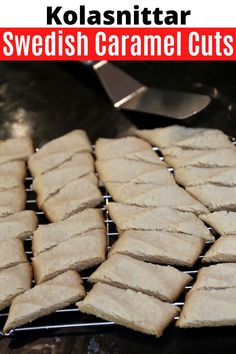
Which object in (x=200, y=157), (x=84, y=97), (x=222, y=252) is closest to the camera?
(x=222, y=252)

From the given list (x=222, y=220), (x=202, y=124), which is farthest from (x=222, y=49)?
(x=222, y=220)

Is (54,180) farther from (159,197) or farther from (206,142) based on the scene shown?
(206,142)

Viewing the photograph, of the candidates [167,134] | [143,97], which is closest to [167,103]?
[143,97]

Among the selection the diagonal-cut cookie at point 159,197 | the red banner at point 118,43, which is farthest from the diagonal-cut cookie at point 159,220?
the red banner at point 118,43

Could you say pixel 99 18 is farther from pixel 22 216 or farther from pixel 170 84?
pixel 22 216

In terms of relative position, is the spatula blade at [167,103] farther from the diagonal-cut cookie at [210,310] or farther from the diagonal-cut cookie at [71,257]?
the diagonal-cut cookie at [210,310]
